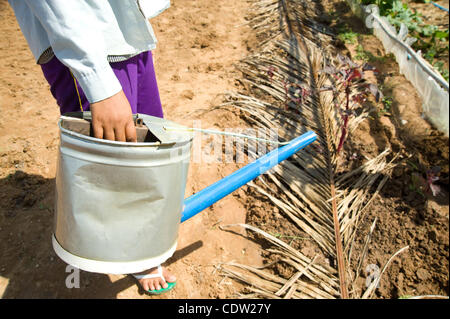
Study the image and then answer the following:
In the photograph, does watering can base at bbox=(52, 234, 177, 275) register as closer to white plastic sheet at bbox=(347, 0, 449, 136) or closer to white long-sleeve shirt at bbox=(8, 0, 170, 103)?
white long-sleeve shirt at bbox=(8, 0, 170, 103)

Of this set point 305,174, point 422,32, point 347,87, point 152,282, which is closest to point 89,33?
point 152,282

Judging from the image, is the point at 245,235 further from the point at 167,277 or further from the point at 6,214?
the point at 6,214

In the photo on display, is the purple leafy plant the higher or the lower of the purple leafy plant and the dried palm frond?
the higher

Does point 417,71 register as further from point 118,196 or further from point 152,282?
point 118,196

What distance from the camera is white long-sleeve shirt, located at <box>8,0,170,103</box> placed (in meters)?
0.69

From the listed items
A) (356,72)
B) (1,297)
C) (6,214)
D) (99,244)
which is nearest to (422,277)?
(356,72)

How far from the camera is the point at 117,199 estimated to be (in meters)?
0.68

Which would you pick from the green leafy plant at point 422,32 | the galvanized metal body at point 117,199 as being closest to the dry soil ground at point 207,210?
the green leafy plant at point 422,32

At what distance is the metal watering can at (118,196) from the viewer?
2.12 feet

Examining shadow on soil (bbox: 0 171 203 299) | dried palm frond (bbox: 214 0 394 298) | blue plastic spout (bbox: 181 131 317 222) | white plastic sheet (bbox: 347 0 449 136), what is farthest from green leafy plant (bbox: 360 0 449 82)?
shadow on soil (bbox: 0 171 203 299)

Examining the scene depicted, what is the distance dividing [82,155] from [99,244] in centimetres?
22

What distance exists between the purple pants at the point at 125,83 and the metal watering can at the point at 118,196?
6.9 inches

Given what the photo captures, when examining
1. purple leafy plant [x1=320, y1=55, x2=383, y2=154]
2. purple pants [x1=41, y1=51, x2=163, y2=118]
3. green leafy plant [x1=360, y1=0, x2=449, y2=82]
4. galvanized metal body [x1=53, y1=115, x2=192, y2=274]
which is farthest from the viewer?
green leafy plant [x1=360, y1=0, x2=449, y2=82]

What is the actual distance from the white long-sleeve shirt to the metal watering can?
0.12 metres
